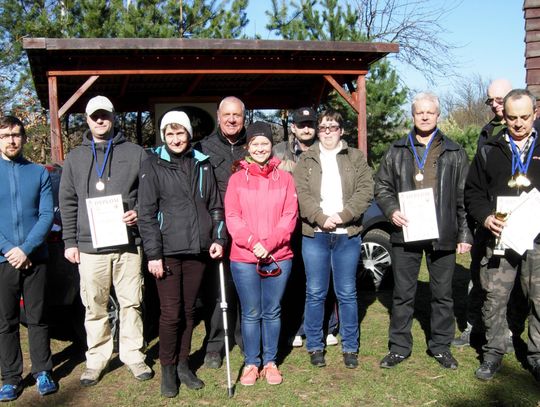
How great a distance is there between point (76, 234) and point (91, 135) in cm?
73

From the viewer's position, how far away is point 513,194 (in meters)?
4.01

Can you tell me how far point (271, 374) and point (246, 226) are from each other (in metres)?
1.10

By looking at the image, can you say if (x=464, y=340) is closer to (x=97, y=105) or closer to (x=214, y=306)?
(x=214, y=306)

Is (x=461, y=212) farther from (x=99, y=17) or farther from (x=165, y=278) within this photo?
(x=99, y=17)

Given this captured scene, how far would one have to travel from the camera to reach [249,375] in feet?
13.6

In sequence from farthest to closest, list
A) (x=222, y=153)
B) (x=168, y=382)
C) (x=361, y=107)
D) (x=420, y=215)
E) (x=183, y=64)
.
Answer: (x=361, y=107) → (x=183, y=64) → (x=222, y=153) → (x=420, y=215) → (x=168, y=382)

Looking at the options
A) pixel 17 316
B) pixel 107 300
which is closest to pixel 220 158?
pixel 107 300

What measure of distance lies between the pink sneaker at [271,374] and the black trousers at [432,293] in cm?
96

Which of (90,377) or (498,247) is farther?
(90,377)

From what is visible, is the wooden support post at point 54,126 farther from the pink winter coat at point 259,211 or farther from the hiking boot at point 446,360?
the hiking boot at point 446,360

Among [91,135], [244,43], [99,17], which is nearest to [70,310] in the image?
[91,135]

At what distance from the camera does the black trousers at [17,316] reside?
3.97 meters

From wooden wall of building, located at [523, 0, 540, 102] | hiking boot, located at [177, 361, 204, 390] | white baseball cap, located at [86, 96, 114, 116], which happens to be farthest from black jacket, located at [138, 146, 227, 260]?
wooden wall of building, located at [523, 0, 540, 102]

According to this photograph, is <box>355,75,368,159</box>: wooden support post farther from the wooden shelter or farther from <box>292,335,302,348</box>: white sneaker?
<box>292,335,302,348</box>: white sneaker
